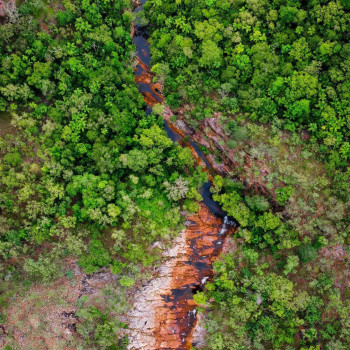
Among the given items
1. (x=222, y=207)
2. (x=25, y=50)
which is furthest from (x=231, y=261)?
(x=25, y=50)

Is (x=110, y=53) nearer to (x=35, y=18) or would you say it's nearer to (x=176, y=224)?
(x=35, y=18)

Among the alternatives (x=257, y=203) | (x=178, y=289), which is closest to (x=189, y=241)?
(x=178, y=289)

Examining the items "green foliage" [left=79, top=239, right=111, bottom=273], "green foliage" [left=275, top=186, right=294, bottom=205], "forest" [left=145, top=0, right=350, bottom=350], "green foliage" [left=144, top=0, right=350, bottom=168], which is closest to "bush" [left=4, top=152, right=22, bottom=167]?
"green foliage" [left=79, top=239, right=111, bottom=273]

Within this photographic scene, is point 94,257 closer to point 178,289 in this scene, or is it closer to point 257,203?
point 178,289

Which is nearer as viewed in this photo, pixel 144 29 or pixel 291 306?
pixel 291 306

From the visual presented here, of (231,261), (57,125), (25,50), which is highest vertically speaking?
(25,50)

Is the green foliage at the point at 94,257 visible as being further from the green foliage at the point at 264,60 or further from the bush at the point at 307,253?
the bush at the point at 307,253

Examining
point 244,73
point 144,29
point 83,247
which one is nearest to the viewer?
point 83,247
